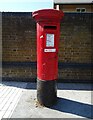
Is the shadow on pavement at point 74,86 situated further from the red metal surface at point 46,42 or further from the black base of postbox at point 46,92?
the red metal surface at point 46,42

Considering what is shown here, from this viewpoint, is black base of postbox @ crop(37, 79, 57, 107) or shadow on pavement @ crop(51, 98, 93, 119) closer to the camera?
shadow on pavement @ crop(51, 98, 93, 119)

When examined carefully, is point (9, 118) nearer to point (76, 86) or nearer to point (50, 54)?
point (50, 54)

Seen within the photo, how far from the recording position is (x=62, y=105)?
5801 mm

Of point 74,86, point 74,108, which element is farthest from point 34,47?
point 74,108

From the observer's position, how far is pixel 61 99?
622 centimetres

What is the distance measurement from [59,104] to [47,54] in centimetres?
125

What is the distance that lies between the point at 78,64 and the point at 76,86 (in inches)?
30.0

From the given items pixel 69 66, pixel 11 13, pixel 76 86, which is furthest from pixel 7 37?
pixel 76 86

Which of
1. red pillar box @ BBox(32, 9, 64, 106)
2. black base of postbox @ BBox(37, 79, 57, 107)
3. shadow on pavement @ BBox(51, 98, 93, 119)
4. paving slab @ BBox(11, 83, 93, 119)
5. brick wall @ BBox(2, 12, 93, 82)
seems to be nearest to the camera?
paving slab @ BBox(11, 83, 93, 119)

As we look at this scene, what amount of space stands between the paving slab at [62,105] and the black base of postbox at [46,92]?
0.13m

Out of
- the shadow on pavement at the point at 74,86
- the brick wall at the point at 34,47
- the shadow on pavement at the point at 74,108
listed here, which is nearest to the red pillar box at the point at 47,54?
the shadow on pavement at the point at 74,108

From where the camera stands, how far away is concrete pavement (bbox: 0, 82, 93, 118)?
5219mm

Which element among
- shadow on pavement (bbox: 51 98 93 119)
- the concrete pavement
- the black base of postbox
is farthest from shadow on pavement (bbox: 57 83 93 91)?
the black base of postbox

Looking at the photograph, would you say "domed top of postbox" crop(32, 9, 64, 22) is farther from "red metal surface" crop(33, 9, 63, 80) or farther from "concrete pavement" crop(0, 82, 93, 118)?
"concrete pavement" crop(0, 82, 93, 118)
